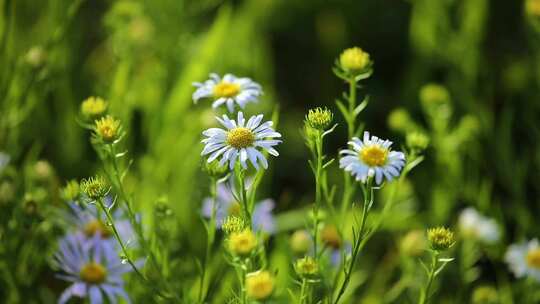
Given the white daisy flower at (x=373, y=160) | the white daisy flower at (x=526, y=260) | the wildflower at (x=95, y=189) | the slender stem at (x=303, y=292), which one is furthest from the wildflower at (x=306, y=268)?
the white daisy flower at (x=526, y=260)

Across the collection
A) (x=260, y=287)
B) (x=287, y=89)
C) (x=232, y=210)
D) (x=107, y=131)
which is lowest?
(x=260, y=287)

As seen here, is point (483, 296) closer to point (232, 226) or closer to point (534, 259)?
point (534, 259)

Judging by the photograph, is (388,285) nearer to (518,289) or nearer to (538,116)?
(518,289)

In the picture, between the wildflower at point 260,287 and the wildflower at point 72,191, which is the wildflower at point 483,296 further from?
the wildflower at point 72,191

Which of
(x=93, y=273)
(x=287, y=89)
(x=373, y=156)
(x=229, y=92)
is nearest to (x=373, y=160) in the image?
(x=373, y=156)

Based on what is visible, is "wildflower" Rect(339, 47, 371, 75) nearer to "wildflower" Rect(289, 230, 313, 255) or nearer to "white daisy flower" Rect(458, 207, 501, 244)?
"wildflower" Rect(289, 230, 313, 255)

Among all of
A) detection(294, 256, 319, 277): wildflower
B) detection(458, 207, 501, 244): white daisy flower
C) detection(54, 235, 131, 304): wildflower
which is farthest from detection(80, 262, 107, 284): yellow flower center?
detection(458, 207, 501, 244): white daisy flower

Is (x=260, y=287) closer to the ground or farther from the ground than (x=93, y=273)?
closer to the ground
